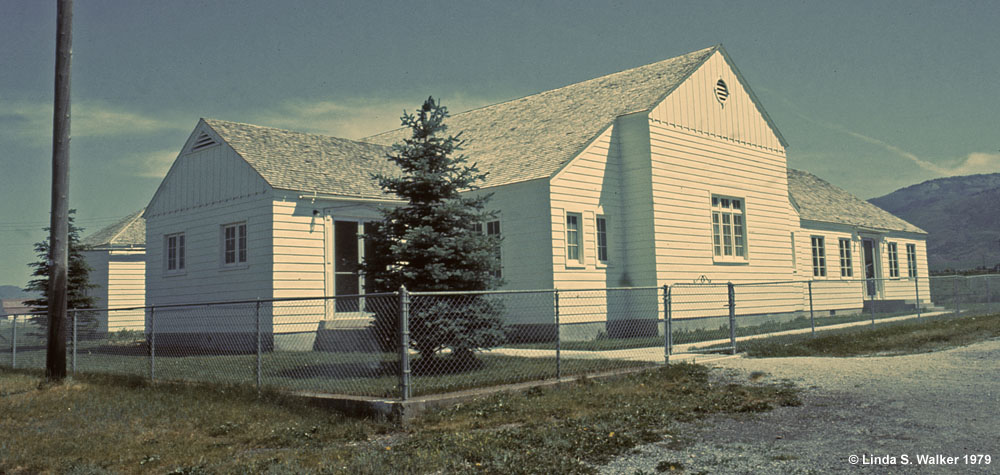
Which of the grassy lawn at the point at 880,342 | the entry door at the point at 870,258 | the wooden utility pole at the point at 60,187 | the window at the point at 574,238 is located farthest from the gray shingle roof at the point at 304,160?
the entry door at the point at 870,258

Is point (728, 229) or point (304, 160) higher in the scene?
point (304, 160)

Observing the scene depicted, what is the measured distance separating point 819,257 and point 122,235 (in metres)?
26.0

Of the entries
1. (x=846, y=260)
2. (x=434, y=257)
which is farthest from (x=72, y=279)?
(x=846, y=260)

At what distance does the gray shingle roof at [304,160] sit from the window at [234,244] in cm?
171

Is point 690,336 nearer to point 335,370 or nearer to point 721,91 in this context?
point 721,91

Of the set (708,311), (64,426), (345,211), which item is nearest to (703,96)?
(708,311)

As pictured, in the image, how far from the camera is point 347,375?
1168cm

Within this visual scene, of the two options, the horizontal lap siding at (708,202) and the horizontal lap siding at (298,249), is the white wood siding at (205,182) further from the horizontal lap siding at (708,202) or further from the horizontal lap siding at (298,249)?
the horizontal lap siding at (708,202)

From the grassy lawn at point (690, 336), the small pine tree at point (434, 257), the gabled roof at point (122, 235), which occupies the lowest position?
the grassy lawn at point (690, 336)

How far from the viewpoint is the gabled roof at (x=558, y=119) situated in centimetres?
1858

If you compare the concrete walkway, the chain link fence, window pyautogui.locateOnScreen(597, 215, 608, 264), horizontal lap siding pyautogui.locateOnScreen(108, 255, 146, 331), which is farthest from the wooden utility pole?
horizontal lap siding pyautogui.locateOnScreen(108, 255, 146, 331)

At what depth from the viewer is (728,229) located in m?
20.9

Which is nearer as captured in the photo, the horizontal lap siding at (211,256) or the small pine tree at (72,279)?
the horizontal lap siding at (211,256)

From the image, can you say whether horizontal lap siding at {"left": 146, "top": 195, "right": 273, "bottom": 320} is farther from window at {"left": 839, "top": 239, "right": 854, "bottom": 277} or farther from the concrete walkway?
window at {"left": 839, "top": 239, "right": 854, "bottom": 277}
